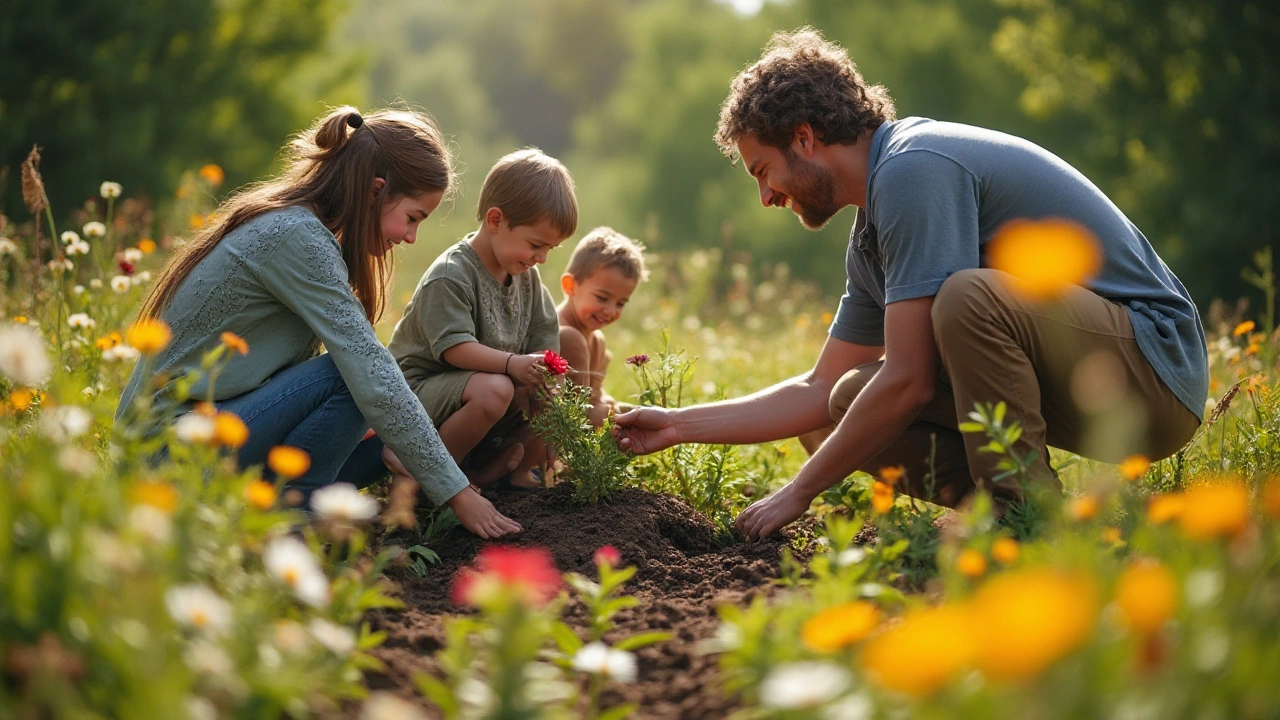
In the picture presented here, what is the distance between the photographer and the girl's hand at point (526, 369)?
10.6 feet

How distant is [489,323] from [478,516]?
0.86 meters

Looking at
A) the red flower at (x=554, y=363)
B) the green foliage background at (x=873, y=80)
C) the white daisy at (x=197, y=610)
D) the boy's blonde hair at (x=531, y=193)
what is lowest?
the white daisy at (x=197, y=610)

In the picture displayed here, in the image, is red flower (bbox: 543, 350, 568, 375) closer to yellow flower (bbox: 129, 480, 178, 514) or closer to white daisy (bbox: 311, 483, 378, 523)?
white daisy (bbox: 311, 483, 378, 523)

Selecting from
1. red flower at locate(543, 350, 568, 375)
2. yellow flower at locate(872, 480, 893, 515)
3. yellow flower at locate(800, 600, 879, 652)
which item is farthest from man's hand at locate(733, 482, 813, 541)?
yellow flower at locate(800, 600, 879, 652)

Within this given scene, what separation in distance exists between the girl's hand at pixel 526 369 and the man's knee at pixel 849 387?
0.93 m

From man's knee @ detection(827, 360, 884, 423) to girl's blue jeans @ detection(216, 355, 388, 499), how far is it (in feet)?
4.79

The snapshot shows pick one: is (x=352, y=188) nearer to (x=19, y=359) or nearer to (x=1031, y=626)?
(x=19, y=359)

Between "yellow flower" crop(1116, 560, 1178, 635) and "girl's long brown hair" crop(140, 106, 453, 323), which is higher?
"girl's long brown hair" crop(140, 106, 453, 323)

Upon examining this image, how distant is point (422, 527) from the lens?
10.3 feet

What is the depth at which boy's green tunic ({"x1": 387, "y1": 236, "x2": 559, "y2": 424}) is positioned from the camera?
3.37 m

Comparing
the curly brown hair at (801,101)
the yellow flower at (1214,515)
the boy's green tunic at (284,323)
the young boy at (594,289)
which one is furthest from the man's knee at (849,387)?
the yellow flower at (1214,515)

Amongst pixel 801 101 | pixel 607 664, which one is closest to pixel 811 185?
pixel 801 101

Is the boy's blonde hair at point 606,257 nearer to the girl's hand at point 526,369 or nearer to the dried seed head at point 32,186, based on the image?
the girl's hand at point 526,369

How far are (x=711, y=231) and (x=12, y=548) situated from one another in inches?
699
